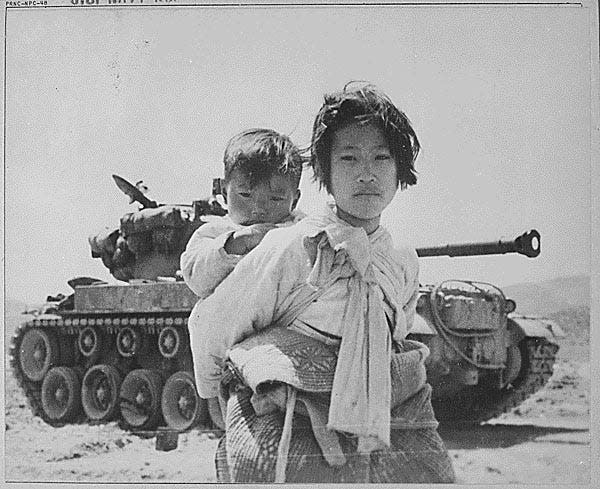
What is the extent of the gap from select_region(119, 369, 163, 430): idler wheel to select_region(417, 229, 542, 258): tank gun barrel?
3.58 ft

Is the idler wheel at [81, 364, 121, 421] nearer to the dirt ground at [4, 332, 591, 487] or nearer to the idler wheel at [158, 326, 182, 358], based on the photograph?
the dirt ground at [4, 332, 591, 487]

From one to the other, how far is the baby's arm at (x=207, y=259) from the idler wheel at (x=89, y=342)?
42 centimetres

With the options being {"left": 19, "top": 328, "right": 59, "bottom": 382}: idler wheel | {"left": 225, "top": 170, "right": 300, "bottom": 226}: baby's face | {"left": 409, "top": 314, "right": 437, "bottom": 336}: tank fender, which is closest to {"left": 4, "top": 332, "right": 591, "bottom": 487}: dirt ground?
{"left": 19, "top": 328, "right": 59, "bottom": 382}: idler wheel

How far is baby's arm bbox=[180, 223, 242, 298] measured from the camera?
3.33 metres

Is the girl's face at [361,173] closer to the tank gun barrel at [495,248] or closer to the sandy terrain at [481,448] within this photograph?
the tank gun barrel at [495,248]

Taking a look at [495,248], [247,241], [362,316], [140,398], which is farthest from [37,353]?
[495,248]

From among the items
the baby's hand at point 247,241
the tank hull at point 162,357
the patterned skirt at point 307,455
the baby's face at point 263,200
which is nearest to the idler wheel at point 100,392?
the tank hull at point 162,357

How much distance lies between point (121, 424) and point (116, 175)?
922 millimetres

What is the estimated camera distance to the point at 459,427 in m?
3.34

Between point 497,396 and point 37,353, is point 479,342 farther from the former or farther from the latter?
point 37,353

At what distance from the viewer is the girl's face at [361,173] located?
3.32 m

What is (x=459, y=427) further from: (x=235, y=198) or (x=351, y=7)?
(x=351, y=7)

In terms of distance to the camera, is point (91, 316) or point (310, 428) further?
point (91, 316)

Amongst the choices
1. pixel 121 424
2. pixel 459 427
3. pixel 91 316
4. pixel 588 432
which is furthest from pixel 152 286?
pixel 588 432
